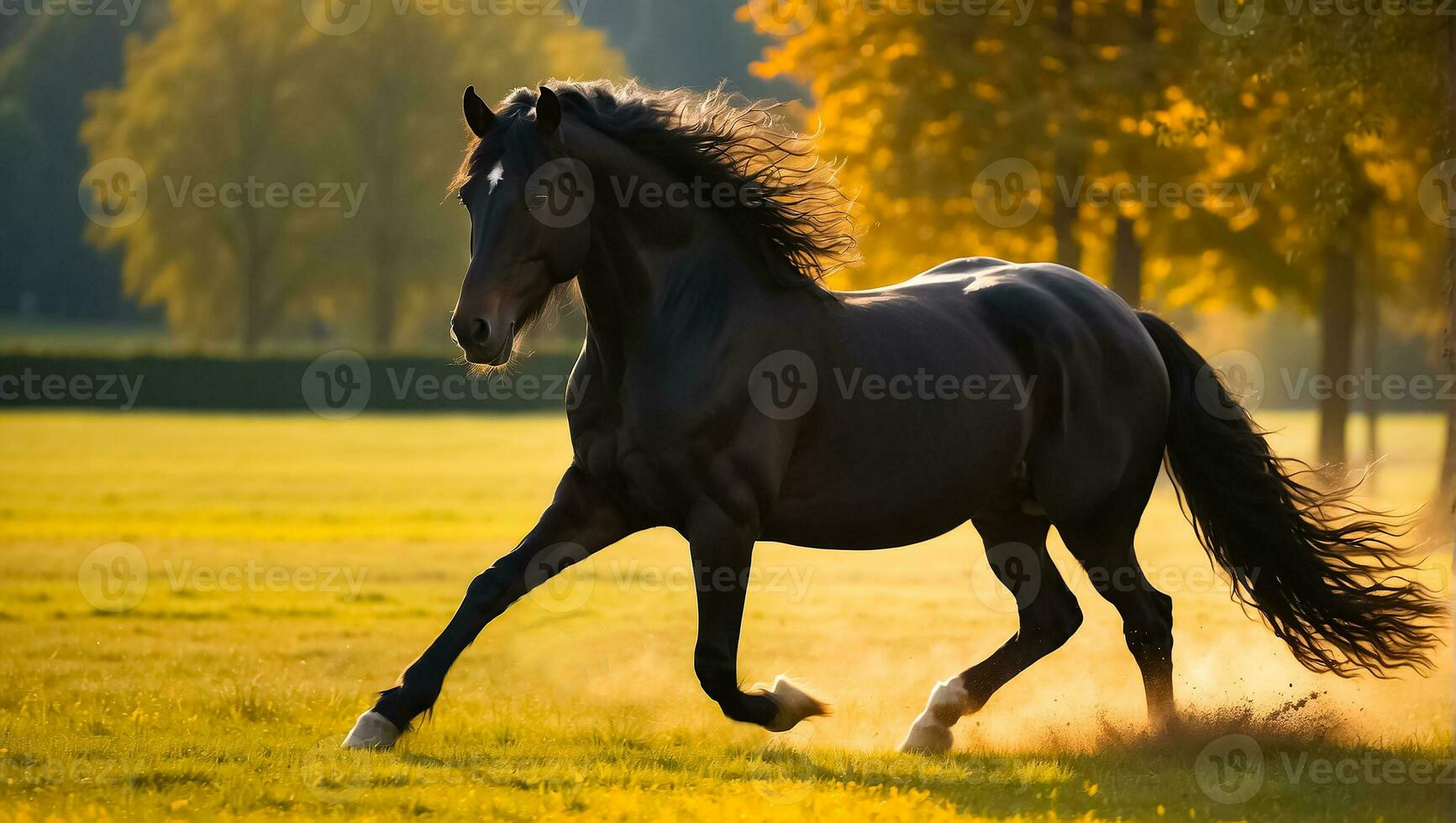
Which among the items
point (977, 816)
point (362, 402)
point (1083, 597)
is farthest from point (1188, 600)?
point (362, 402)

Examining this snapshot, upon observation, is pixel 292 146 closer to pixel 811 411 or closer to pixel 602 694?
pixel 602 694

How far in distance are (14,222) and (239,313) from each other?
90.4ft

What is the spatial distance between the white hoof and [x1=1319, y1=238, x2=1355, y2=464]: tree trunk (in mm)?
15098

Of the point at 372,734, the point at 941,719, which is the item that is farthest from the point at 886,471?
the point at 372,734

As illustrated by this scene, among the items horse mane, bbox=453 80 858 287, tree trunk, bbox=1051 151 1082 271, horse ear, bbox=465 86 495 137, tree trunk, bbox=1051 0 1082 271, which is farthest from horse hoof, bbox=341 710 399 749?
tree trunk, bbox=1051 151 1082 271

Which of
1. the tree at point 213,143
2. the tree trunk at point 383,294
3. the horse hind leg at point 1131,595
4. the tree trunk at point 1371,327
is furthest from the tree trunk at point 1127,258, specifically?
the tree trunk at point 383,294

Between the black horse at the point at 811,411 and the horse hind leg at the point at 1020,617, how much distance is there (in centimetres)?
1

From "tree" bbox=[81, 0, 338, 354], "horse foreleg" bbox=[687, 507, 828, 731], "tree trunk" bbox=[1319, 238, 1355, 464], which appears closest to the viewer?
"horse foreleg" bbox=[687, 507, 828, 731]

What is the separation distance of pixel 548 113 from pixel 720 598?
72.2 inches

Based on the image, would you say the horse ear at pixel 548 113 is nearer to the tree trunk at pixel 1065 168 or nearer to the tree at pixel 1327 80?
the tree at pixel 1327 80

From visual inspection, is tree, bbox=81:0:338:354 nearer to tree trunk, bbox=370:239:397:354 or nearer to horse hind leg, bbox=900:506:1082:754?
tree trunk, bbox=370:239:397:354

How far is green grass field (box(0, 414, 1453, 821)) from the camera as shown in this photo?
16.9 feet

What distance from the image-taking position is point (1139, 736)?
255 inches

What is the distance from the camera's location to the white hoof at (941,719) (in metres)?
6.43
